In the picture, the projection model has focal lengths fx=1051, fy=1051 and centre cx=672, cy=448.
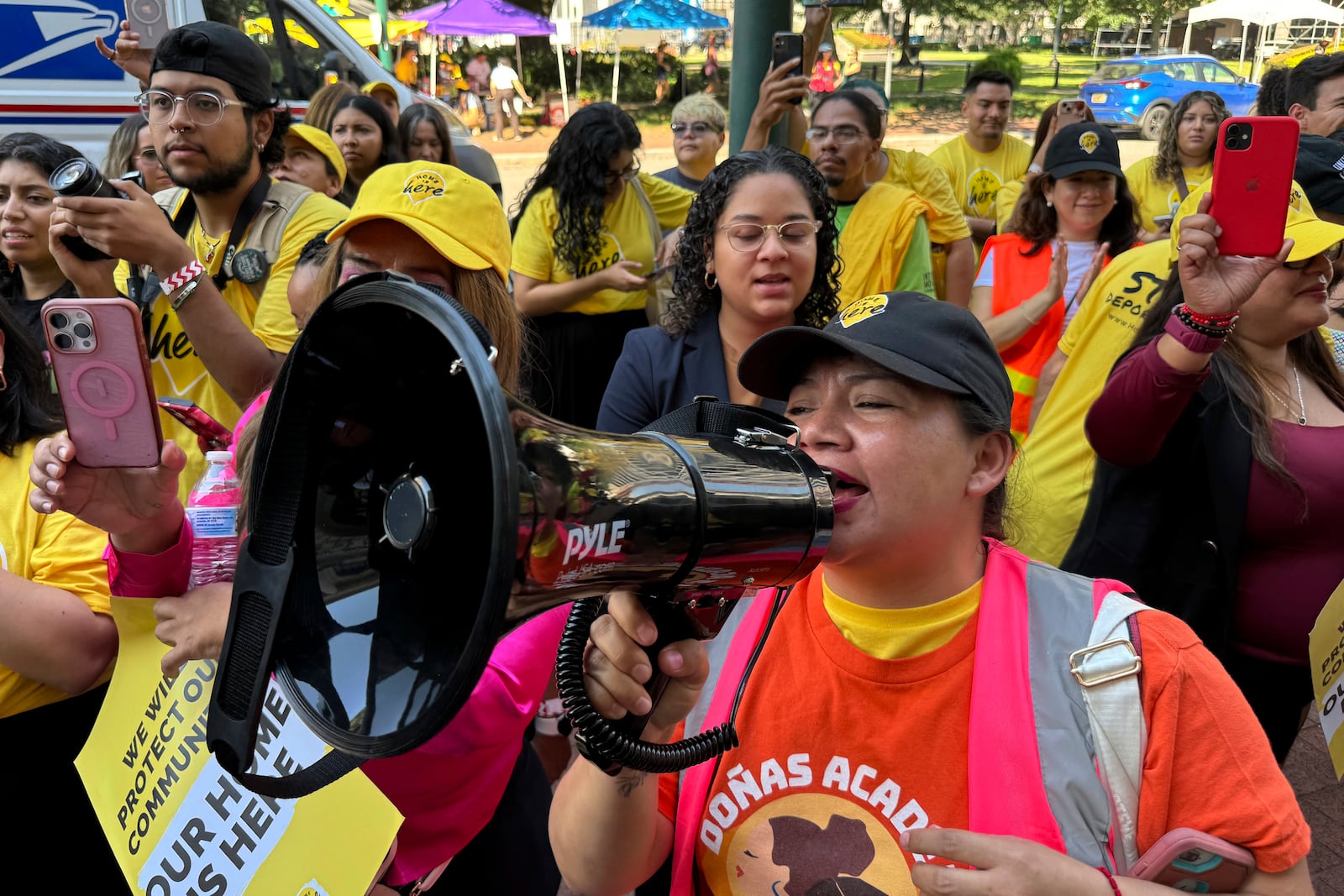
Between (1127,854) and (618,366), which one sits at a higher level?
(618,366)

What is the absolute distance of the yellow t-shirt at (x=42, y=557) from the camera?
2.04 m

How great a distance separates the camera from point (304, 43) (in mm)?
7820

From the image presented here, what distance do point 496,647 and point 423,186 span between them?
1076 millimetres

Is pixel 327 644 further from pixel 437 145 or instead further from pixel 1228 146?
pixel 437 145

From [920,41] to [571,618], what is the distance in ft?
128

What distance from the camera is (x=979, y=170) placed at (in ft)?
21.5

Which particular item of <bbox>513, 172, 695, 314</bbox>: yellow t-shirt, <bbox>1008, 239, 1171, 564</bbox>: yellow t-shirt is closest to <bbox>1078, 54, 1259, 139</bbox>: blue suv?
<bbox>513, 172, 695, 314</bbox>: yellow t-shirt

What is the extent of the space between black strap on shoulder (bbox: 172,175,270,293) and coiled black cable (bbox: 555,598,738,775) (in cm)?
215

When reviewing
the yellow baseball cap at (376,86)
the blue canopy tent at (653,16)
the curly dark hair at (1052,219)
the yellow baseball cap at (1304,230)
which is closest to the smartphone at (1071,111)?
the curly dark hair at (1052,219)

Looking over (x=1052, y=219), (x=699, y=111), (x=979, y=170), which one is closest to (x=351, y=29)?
(x=699, y=111)

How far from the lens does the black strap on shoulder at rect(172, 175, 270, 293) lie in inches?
118

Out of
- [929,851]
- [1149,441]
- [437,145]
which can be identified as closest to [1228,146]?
[1149,441]

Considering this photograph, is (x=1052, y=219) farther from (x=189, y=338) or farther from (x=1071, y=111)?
(x=189, y=338)

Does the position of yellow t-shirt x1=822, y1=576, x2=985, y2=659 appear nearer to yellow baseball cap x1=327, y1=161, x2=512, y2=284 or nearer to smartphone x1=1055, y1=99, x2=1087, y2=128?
yellow baseball cap x1=327, y1=161, x2=512, y2=284
